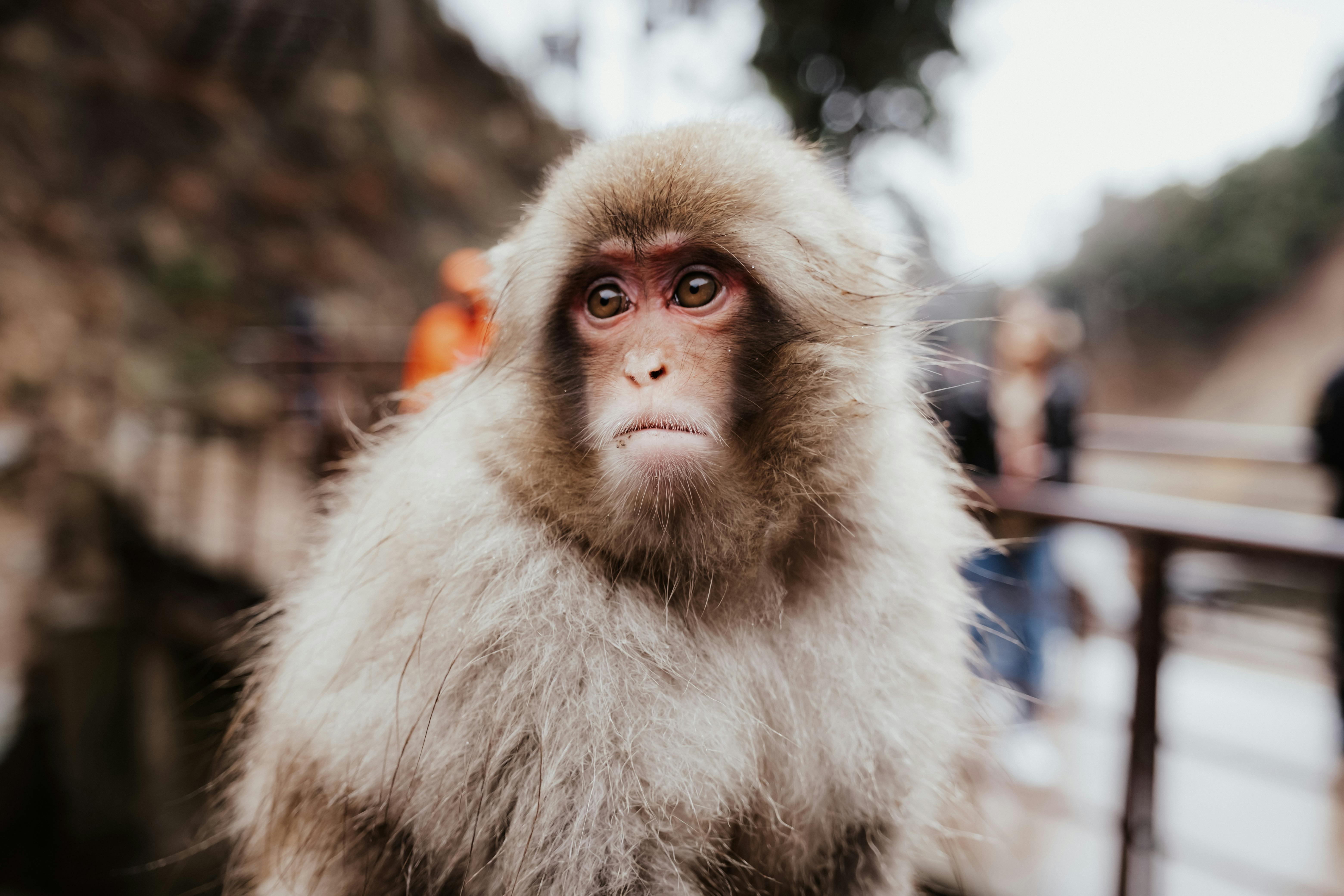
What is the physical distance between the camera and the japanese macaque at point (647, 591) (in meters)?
0.87

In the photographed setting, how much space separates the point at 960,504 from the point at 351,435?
108 centimetres

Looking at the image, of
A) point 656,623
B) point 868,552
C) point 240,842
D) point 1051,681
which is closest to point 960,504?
point 868,552

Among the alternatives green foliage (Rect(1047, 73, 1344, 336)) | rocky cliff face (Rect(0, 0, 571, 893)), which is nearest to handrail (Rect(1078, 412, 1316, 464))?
green foliage (Rect(1047, 73, 1344, 336))

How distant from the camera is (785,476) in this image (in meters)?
0.97

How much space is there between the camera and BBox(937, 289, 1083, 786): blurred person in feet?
8.24

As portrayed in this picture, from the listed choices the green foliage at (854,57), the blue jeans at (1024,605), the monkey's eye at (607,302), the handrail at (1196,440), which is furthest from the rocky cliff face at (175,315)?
the handrail at (1196,440)

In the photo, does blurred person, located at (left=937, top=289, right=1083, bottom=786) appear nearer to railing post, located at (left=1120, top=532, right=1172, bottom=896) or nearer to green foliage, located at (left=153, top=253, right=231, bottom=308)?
railing post, located at (left=1120, top=532, right=1172, bottom=896)

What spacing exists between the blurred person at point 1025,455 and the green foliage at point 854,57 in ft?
6.54

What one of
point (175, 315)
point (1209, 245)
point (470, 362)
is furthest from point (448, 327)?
point (1209, 245)

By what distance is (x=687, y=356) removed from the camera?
943 mm

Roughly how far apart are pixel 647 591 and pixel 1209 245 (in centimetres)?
1278

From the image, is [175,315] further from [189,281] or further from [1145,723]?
[1145,723]

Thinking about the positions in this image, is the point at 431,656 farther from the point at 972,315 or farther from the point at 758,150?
the point at 972,315

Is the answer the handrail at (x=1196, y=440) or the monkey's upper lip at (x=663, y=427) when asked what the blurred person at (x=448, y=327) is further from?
the handrail at (x=1196, y=440)
